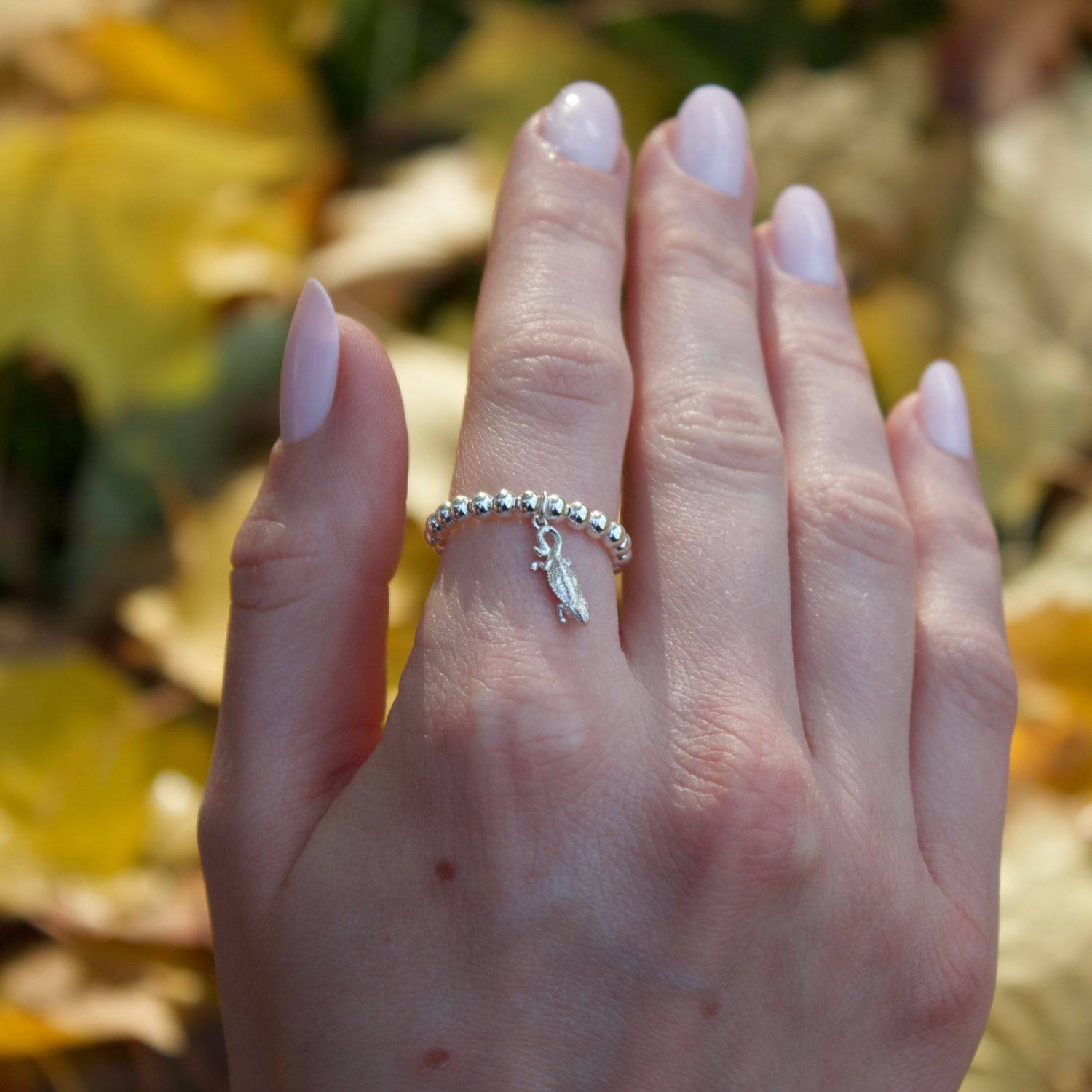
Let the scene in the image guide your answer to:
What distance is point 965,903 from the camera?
778 mm

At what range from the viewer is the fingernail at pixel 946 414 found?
96 centimetres

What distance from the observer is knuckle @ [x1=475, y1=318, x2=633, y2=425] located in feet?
2.51

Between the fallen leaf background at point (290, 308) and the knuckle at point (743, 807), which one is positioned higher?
the fallen leaf background at point (290, 308)

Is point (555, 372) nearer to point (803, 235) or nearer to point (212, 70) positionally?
point (803, 235)

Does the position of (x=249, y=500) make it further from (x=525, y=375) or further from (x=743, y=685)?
(x=743, y=685)

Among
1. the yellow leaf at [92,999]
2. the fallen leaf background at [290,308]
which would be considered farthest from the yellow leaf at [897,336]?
the yellow leaf at [92,999]

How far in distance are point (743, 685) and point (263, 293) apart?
69 cm

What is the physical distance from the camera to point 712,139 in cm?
94

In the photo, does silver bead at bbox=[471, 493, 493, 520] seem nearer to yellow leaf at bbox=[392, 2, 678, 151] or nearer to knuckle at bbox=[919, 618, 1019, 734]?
knuckle at bbox=[919, 618, 1019, 734]

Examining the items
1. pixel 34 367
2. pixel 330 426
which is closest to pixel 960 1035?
pixel 330 426

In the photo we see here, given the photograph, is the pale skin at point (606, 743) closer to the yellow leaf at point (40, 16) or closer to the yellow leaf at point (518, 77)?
the yellow leaf at point (518, 77)

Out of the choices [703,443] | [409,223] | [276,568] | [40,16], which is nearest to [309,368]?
[276,568]

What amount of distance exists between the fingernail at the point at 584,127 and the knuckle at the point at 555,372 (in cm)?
18

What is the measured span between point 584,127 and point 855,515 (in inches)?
14.6
